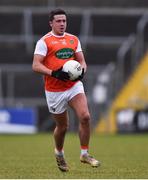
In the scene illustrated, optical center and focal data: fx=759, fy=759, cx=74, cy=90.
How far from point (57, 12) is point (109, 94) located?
53.8 ft

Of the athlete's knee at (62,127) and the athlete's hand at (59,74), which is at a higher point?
the athlete's hand at (59,74)

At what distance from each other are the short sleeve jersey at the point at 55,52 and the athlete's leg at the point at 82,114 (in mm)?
220

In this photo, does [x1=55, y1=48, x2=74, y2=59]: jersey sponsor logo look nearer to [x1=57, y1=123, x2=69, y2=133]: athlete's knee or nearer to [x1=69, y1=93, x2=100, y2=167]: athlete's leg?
[x1=69, y1=93, x2=100, y2=167]: athlete's leg

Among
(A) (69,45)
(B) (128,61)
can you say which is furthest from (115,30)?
(A) (69,45)

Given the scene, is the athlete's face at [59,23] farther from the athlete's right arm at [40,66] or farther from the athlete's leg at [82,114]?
the athlete's leg at [82,114]

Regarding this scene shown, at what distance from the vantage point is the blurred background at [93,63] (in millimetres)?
26297

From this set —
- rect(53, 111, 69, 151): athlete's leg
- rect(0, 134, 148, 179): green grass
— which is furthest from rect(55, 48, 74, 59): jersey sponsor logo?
rect(0, 134, 148, 179): green grass

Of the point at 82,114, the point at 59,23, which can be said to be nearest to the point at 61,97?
the point at 82,114

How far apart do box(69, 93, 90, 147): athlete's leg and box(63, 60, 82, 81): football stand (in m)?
0.38

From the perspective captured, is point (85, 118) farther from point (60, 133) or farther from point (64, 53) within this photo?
point (64, 53)

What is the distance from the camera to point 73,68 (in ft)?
33.9

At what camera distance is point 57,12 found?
1058 centimetres

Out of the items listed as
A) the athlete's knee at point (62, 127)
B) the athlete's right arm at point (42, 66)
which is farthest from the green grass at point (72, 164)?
the athlete's right arm at point (42, 66)

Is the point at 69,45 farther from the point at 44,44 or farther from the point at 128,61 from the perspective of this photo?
the point at 128,61
